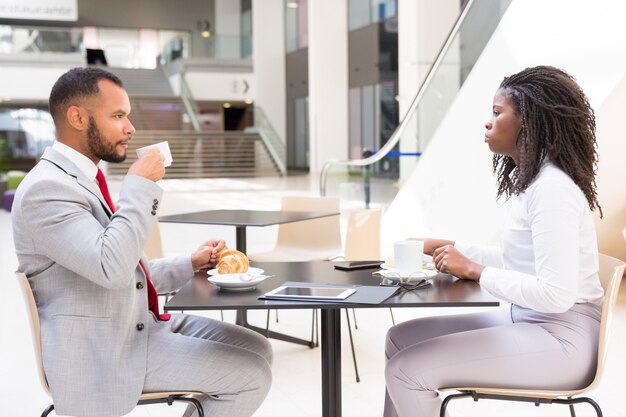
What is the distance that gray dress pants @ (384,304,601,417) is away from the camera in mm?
1896

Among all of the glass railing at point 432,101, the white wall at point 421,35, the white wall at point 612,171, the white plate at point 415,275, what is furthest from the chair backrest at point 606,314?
the white wall at point 421,35

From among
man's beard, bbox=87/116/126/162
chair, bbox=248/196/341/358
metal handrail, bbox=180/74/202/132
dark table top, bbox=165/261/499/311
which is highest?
metal handrail, bbox=180/74/202/132

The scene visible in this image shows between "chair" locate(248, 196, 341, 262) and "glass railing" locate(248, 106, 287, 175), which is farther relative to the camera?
"glass railing" locate(248, 106, 287, 175)

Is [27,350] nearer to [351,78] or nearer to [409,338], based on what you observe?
[409,338]

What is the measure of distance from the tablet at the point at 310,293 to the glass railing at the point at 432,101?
4.28m

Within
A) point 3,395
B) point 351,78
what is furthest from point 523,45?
point 351,78

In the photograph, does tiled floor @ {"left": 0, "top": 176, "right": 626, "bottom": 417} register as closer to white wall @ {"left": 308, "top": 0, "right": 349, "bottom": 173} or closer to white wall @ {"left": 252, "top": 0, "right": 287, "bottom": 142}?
white wall @ {"left": 308, "top": 0, "right": 349, "bottom": 173}

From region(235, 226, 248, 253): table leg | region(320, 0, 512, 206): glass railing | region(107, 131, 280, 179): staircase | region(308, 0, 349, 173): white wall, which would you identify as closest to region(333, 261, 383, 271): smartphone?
region(235, 226, 248, 253): table leg

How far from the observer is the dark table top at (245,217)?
159 inches

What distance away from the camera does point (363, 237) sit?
4148 mm

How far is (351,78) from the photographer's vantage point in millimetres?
19125

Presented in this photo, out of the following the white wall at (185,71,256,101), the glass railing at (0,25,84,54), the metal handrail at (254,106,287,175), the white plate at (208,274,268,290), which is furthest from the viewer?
the white wall at (185,71,256,101)

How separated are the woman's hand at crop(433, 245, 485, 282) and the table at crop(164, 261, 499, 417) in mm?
32

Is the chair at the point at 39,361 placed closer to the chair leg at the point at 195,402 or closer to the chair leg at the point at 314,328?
the chair leg at the point at 195,402
